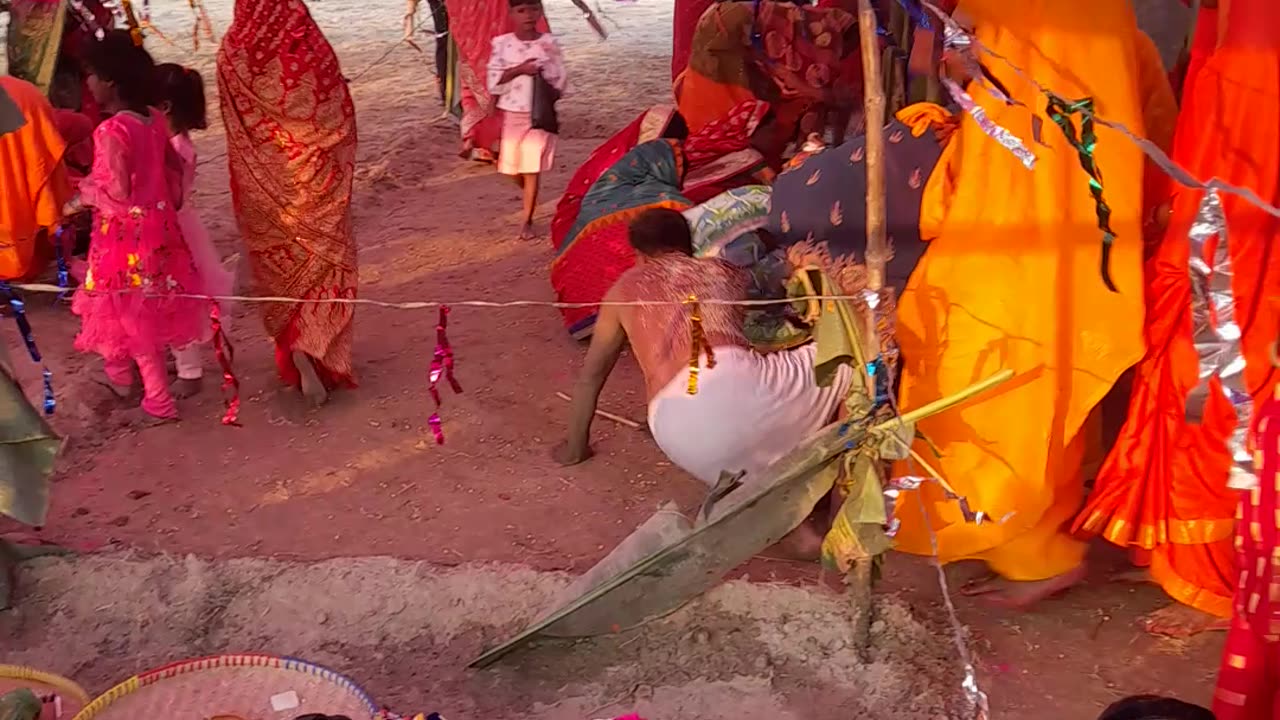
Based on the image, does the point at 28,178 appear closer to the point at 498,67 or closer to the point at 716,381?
the point at 498,67

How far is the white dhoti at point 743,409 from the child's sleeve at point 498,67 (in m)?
3.16

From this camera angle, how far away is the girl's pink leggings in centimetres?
418

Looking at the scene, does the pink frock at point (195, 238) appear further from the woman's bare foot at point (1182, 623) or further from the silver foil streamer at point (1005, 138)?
the woman's bare foot at point (1182, 623)

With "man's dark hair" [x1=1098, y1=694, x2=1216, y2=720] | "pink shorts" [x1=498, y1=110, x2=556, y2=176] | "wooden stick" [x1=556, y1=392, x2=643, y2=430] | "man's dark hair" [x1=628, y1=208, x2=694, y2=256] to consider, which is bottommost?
"wooden stick" [x1=556, y1=392, x2=643, y2=430]

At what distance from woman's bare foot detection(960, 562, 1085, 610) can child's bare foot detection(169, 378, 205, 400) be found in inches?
120

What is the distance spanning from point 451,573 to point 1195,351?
80.8 inches

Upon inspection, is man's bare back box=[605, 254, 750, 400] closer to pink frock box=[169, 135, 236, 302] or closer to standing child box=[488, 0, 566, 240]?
pink frock box=[169, 135, 236, 302]

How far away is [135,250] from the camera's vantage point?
3895 millimetres

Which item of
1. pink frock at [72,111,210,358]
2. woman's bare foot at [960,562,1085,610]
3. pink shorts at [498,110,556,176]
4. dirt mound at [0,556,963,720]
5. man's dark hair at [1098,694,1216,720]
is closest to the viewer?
man's dark hair at [1098,694,1216,720]

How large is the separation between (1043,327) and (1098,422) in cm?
45

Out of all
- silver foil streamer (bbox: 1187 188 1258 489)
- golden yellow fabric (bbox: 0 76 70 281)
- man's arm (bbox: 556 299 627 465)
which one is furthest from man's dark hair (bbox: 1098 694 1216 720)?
golden yellow fabric (bbox: 0 76 70 281)

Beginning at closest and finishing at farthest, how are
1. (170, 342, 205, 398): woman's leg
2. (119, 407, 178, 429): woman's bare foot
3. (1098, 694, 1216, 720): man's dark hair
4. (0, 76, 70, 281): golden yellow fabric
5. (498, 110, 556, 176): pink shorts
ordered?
(1098, 694, 1216, 720): man's dark hair → (119, 407, 178, 429): woman's bare foot → (170, 342, 205, 398): woman's leg → (0, 76, 70, 281): golden yellow fabric → (498, 110, 556, 176): pink shorts

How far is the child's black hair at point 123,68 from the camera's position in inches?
148

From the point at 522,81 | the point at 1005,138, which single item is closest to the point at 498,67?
the point at 522,81
